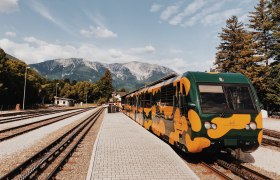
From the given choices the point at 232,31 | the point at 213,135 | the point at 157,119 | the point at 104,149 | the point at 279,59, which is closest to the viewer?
the point at 213,135

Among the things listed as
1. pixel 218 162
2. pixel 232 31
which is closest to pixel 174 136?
pixel 218 162

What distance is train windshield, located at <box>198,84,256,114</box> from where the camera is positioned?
855 centimetres

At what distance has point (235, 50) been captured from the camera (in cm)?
4406

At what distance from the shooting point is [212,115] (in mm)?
8352

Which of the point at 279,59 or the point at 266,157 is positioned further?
the point at 279,59

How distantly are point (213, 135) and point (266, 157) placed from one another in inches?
158

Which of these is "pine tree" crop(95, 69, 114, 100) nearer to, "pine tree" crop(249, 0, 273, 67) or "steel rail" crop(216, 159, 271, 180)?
"pine tree" crop(249, 0, 273, 67)

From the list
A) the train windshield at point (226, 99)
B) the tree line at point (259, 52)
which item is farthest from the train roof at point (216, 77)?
the tree line at point (259, 52)

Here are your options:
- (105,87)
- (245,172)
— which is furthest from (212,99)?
(105,87)

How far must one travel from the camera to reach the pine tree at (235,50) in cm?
3972

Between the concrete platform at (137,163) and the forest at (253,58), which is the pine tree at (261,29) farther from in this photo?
the concrete platform at (137,163)

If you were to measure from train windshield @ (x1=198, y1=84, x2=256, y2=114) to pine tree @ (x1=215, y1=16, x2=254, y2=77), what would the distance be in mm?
32293

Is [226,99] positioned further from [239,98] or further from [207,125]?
[207,125]

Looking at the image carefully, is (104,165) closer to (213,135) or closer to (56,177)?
(56,177)
